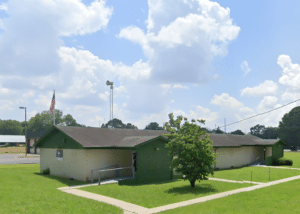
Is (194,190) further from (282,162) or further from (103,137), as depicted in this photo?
(282,162)

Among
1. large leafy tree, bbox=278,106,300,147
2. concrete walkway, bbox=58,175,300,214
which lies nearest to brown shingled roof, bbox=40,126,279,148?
concrete walkway, bbox=58,175,300,214

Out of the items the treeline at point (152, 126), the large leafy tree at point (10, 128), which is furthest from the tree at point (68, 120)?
the large leafy tree at point (10, 128)

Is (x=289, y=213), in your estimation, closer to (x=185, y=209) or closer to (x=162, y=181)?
(x=185, y=209)

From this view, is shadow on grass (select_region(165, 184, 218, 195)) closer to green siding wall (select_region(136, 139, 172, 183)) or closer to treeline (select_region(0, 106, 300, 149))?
green siding wall (select_region(136, 139, 172, 183))

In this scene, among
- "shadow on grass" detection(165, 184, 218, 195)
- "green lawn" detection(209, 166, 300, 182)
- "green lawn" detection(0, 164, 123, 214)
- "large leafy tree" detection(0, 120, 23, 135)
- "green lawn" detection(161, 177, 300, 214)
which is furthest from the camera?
"large leafy tree" detection(0, 120, 23, 135)

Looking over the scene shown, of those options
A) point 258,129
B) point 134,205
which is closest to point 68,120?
point 258,129

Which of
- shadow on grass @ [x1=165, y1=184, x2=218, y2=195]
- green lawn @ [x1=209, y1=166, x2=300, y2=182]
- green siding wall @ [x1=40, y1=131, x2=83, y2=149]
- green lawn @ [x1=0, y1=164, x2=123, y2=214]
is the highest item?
green siding wall @ [x1=40, y1=131, x2=83, y2=149]

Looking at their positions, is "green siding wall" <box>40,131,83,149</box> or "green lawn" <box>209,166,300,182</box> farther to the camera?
"green lawn" <box>209,166,300,182</box>

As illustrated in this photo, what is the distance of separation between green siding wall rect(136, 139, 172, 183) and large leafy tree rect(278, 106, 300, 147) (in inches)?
3249

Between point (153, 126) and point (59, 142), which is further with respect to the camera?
point (153, 126)

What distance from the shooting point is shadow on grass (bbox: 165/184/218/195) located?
16331mm

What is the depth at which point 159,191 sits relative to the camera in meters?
16.6

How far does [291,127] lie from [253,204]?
8847cm

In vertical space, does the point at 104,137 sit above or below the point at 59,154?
above
